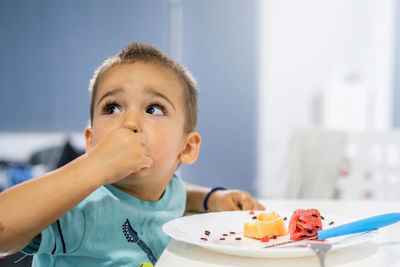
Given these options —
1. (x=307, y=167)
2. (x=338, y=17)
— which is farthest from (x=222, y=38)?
(x=307, y=167)

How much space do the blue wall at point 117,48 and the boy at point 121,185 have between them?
2768 mm

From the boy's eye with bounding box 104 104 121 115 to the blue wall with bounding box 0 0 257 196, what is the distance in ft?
9.30

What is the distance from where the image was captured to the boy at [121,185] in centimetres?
48

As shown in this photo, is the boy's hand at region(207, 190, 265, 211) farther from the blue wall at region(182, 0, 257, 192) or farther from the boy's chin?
the blue wall at region(182, 0, 257, 192)

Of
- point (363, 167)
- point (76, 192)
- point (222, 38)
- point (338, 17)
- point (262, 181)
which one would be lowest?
point (262, 181)

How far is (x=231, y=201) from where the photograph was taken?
818 mm

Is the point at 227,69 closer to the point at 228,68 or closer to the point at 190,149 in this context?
the point at 228,68

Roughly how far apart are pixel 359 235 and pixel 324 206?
14.2 inches

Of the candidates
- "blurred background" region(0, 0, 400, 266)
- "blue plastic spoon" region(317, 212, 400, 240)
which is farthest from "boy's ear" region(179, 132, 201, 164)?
"blurred background" region(0, 0, 400, 266)

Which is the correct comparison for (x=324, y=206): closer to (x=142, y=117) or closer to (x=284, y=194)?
(x=142, y=117)

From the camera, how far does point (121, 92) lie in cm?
66

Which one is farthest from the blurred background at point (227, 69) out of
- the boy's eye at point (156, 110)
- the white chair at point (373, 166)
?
the boy's eye at point (156, 110)

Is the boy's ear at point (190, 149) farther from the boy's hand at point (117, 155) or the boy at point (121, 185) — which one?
the boy's hand at point (117, 155)

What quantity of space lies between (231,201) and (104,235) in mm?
300
